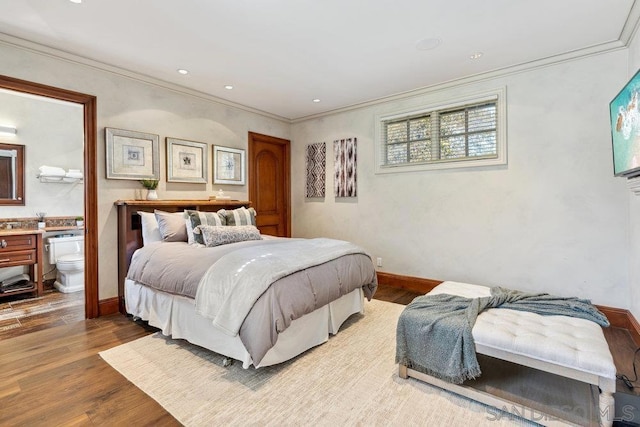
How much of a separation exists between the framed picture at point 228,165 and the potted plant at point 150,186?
91 centimetres

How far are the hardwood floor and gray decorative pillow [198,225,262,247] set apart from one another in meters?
1.02

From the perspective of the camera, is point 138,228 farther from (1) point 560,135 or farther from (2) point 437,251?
(1) point 560,135

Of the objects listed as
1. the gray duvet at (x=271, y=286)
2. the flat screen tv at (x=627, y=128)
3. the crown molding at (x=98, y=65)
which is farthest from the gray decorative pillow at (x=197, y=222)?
the flat screen tv at (x=627, y=128)

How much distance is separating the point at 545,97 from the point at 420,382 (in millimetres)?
3156

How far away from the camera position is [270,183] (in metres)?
5.41

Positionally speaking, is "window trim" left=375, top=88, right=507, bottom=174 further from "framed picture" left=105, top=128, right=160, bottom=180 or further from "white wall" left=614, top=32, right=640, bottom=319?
"framed picture" left=105, top=128, right=160, bottom=180

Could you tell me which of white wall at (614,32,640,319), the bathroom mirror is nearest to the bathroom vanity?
the bathroom mirror

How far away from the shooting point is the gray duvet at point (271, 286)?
2.04 m

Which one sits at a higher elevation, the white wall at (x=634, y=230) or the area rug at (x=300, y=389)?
the white wall at (x=634, y=230)

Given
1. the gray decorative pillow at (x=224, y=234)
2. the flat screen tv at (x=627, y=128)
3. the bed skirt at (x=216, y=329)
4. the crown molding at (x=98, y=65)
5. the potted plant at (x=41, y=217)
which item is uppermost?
the crown molding at (x=98, y=65)

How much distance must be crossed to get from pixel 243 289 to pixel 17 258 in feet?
12.1

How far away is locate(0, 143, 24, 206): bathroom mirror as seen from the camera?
4.29 m

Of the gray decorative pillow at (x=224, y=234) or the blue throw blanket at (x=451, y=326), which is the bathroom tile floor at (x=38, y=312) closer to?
the gray decorative pillow at (x=224, y=234)

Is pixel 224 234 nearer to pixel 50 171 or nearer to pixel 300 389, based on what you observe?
pixel 300 389
